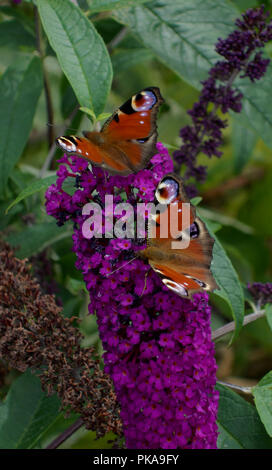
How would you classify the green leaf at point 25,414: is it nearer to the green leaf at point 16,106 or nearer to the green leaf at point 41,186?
the green leaf at point 41,186

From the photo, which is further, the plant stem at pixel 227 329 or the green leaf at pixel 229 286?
the plant stem at pixel 227 329

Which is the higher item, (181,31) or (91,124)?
(181,31)

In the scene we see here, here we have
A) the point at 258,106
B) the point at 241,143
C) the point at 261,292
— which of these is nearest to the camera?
the point at 261,292

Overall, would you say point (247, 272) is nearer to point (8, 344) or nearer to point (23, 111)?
point (23, 111)

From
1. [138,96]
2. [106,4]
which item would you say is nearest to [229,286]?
[138,96]

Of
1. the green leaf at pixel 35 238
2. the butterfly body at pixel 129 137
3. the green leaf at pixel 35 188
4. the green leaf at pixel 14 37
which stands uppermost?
the butterfly body at pixel 129 137

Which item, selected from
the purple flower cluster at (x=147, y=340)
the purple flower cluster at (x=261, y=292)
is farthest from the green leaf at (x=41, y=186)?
the purple flower cluster at (x=261, y=292)

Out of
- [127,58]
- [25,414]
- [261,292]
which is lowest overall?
[25,414]

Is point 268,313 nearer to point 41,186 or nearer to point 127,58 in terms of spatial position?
point 41,186
